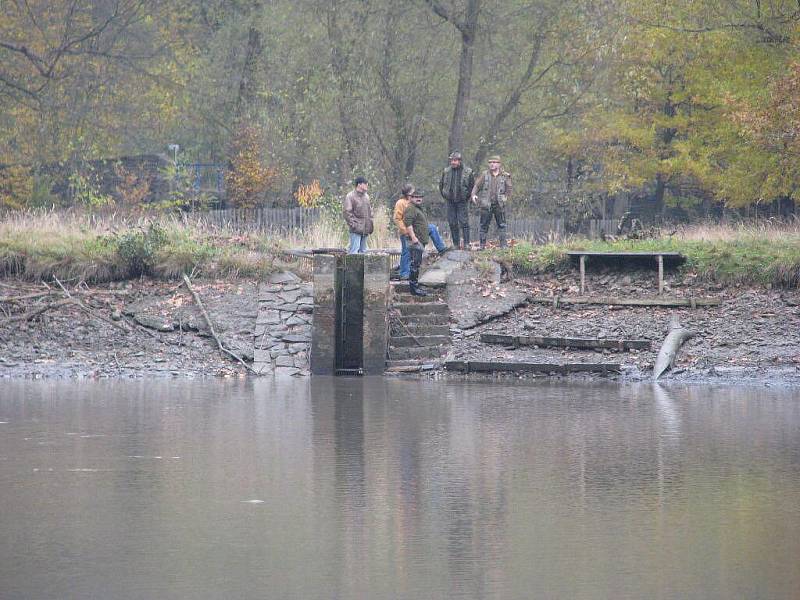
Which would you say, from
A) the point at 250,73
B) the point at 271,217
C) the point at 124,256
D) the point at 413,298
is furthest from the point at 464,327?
the point at 250,73

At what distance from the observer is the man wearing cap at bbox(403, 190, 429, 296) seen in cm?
2514

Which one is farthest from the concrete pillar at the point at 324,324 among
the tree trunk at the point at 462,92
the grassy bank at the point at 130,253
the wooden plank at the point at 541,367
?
the tree trunk at the point at 462,92

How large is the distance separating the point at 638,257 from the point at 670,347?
4358 mm

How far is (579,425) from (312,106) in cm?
2642

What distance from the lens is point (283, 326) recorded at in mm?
24984

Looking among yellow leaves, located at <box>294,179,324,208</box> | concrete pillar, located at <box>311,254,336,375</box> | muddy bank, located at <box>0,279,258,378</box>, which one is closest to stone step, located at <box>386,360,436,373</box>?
concrete pillar, located at <box>311,254,336,375</box>

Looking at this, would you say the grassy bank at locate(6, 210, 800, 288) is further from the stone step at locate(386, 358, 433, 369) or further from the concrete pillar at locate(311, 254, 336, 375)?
the stone step at locate(386, 358, 433, 369)

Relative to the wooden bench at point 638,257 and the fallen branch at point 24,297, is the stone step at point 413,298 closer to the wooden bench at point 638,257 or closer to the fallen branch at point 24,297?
the wooden bench at point 638,257

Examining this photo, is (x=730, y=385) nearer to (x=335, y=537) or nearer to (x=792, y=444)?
(x=792, y=444)

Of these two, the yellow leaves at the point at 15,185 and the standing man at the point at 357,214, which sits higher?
the yellow leaves at the point at 15,185

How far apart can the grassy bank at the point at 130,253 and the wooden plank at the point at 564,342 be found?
17.7 feet

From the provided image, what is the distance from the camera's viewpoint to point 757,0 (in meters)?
33.7

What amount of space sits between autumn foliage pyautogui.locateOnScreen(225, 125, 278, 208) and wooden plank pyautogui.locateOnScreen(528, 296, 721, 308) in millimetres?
19741

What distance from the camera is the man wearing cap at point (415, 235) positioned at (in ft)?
82.5
